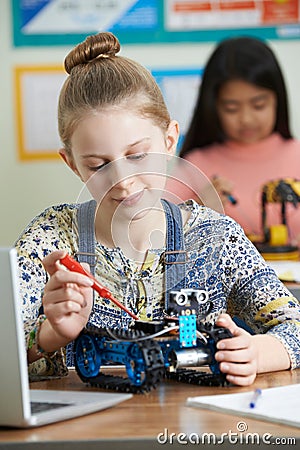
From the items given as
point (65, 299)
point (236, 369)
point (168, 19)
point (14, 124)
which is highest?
point (168, 19)


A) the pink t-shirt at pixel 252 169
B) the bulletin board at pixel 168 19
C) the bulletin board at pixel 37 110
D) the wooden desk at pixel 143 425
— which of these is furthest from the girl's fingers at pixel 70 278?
the bulletin board at pixel 168 19

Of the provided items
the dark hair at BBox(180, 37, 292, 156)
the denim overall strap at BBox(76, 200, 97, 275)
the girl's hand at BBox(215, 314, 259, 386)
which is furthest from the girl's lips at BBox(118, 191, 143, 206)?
the dark hair at BBox(180, 37, 292, 156)

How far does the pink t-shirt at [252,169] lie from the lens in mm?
3752

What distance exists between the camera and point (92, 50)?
61.1 inches

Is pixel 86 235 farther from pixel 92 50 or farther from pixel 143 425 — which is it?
pixel 143 425

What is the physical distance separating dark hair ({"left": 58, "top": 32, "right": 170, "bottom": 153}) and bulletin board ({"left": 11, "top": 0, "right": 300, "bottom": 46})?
2429 millimetres

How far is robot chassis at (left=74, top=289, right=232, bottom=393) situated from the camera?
42.5 inches

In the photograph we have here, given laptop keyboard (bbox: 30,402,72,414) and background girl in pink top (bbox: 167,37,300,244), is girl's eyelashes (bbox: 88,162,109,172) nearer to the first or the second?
laptop keyboard (bbox: 30,402,72,414)

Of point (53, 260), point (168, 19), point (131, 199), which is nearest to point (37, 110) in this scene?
point (168, 19)

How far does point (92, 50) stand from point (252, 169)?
7.96 ft

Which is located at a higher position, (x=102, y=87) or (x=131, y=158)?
(x=102, y=87)

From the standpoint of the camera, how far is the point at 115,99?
1472 millimetres

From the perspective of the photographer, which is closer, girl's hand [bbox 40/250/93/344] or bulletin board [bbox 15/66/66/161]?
girl's hand [bbox 40/250/93/344]

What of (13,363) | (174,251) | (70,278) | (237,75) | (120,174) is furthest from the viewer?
(237,75)
